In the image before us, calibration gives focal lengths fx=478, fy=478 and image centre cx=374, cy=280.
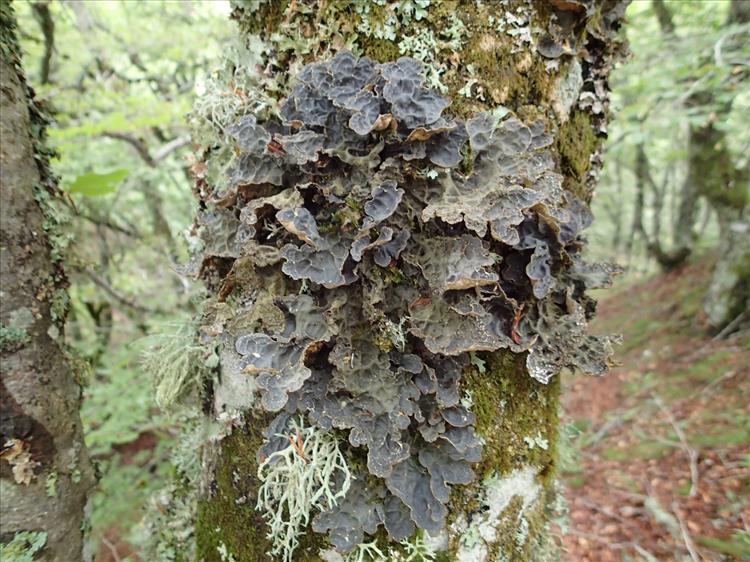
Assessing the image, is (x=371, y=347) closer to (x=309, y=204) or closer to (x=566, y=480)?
(x=309, y=204)

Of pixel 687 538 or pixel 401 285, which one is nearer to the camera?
pixel 401 285

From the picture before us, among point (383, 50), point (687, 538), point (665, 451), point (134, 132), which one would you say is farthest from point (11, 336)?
point (665, 451)

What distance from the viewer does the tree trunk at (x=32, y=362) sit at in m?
1.70

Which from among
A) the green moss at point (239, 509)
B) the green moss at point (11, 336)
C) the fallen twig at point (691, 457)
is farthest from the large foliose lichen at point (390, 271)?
the fallen twig at point (691, 457)

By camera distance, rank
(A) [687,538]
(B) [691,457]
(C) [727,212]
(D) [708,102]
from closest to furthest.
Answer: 1. (A) [687,538]
2. (B) [691,457]
3. (C) [727,212]
4. (D) [708,102]

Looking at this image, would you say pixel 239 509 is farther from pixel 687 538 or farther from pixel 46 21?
pixel 46 21

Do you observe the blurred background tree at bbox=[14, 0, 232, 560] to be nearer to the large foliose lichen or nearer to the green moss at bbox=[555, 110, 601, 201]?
the large foliose lichen

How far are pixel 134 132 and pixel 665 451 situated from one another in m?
6.46

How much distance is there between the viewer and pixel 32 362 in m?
1.75

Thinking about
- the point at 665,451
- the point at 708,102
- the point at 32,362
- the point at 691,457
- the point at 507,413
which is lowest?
the point at 665,451

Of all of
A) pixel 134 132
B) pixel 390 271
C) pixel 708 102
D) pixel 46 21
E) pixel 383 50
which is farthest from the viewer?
pixel 708 102

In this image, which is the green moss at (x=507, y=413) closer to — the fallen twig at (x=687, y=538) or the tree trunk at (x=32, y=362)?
A: the tree trunk at (x=32, y=362)

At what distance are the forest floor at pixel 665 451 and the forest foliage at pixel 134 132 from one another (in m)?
2.13

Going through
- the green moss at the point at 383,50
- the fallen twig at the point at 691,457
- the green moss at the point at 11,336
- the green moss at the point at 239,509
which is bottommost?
the fallen twig at the point at 691,457
